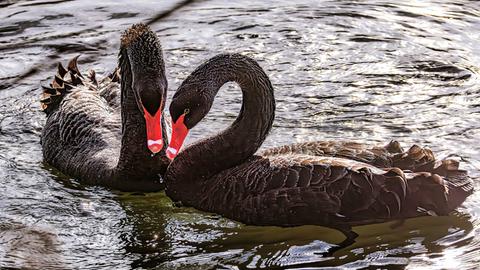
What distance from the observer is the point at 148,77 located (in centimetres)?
608

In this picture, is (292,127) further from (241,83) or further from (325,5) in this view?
(325,5)

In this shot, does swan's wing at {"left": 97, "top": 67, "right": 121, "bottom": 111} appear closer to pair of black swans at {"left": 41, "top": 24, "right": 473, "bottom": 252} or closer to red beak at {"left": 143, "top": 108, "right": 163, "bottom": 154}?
pair of black swans at {"left": 41, "top": 24, "right": 473, "bottom": 252}

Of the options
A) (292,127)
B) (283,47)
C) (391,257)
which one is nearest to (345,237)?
(391,257)

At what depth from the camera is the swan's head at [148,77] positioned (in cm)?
603

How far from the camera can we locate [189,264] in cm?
559

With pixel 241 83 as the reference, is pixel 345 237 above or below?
below

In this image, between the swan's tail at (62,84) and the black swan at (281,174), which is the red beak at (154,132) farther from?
the swan's tail at (62,84)

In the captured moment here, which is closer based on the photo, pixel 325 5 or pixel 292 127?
pixel 292 127

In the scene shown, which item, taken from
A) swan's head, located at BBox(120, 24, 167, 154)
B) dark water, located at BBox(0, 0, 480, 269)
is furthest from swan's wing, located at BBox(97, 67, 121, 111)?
swan's head, located at BBox(120, 24, 167, 154)

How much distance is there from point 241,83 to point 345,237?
1086 mm

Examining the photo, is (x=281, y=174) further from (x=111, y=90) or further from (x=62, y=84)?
(x=62, y=84)

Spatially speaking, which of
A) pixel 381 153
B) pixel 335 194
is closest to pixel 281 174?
pixel 335 194

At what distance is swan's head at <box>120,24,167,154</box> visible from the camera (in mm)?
6031

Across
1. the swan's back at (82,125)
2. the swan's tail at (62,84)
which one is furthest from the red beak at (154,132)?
the swan's tail at (62,84)
